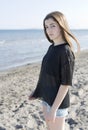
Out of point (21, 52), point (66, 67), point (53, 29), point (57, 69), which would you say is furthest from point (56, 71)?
point (21, 52)

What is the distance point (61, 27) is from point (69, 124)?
94.0 inches

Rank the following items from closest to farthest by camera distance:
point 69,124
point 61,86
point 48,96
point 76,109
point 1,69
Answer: point 61,86, point 48,96, point 69,124, point 76,109, point 1,69

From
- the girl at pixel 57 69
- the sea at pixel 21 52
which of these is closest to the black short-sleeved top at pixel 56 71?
the girl at pixel 57 69

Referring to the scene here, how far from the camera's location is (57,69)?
282 centimetres

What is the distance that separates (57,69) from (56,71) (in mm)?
21

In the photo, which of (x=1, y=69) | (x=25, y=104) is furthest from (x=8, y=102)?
(x=1, y=69)

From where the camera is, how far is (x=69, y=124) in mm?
4844

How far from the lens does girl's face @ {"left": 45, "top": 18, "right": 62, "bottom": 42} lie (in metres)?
2.84

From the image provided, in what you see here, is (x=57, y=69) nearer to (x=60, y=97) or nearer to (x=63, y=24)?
(x=60, y=97)

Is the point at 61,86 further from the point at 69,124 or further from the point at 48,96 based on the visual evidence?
the point at 69,124

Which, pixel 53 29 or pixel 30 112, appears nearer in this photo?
pixel 53 29

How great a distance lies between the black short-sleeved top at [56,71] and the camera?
2.76 metres

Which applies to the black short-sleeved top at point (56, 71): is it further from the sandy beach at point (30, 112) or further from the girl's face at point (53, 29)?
the sandy beach at point (30, 112)

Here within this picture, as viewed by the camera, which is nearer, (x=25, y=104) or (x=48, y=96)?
(x=48, y=96)
